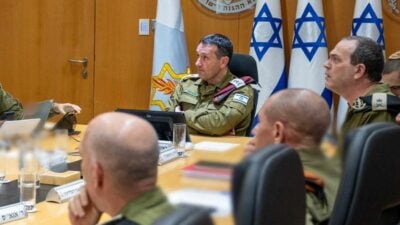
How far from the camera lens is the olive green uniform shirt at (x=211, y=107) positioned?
→ 3.43m

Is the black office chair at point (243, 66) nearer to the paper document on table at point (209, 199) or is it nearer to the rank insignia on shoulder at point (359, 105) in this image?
the rank insignia on shoulder at point (359, 105)

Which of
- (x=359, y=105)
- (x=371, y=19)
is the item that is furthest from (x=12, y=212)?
(x=371, y=19)

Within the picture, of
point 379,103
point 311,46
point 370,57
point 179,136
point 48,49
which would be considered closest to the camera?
point 379,103

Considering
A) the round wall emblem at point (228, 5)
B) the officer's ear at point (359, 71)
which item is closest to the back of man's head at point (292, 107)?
the officer's ear at point (359, 71)

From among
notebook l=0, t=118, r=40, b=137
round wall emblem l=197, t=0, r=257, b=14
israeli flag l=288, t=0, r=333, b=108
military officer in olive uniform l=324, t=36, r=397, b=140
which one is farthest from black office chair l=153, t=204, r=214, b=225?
round wall emblem l=197, t=0, r=257, b=14

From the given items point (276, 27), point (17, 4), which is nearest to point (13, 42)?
point (17, 4)

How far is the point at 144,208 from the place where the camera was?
3.58ft

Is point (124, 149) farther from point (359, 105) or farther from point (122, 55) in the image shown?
point (122, 55)

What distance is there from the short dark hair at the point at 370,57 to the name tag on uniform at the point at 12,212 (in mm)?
1607

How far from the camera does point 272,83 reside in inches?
185

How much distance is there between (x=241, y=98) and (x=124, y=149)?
2.45 meters

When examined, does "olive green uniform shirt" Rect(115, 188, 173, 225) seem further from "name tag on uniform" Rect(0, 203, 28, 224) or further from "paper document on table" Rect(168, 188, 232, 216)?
"name tag on uniform" Rect(0, 203, 28, 224)

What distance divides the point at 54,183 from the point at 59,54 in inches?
141

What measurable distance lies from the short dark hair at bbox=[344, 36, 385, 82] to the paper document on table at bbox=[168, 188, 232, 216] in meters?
2.19
